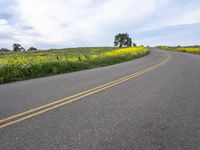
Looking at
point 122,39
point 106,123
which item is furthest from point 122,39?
point 106,123

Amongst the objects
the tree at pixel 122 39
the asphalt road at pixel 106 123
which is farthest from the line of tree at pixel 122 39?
the asphalt road at pixel 106 123

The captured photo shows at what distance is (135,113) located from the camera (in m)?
3.88

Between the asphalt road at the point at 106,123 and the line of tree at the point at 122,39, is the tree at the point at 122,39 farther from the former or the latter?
the asphalt road at the point at 106,123

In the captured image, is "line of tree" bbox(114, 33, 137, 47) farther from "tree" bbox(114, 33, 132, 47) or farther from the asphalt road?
the asphalt road

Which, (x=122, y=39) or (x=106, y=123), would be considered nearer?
(x=106, y=123)

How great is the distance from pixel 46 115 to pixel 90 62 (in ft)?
40.0

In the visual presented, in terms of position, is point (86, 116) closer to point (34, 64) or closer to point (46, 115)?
point (46, 115)

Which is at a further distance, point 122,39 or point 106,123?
point 122,39

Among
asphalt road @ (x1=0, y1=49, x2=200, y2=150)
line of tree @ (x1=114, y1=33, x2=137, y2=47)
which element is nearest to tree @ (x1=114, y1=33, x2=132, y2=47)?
line of tree @ (x1=114, y1=33, x2=137, y2=47)

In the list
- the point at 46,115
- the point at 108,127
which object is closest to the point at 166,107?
the point at 108,127

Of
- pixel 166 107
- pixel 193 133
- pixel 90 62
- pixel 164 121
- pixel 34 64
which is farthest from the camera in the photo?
pixel 90 62

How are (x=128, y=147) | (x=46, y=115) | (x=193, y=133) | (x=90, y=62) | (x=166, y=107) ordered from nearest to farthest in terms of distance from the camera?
(x=128, y=147) < (x=193, y=133) < (x=46, y=115) < (x=166, y=107) < (x=90, y=62)

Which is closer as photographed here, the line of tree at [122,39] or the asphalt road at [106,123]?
the asphalt road at [106,123]

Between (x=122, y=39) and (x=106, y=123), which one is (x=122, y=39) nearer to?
(x=122, y=39)
